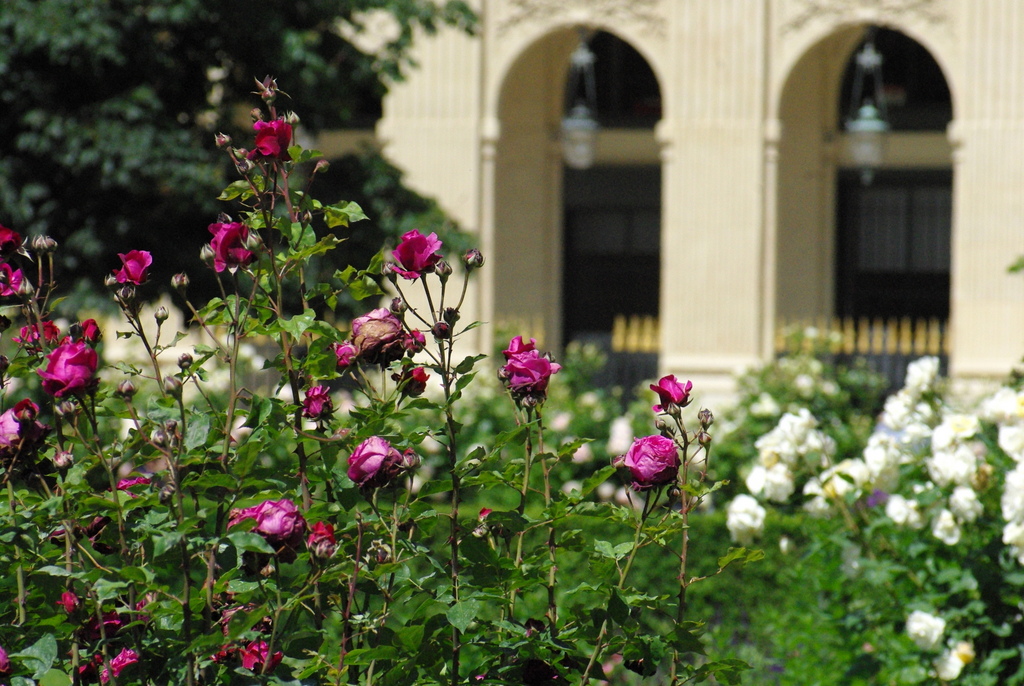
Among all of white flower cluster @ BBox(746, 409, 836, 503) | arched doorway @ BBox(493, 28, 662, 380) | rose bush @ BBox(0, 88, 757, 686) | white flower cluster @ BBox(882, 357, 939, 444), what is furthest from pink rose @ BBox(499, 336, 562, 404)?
arched doorway @ BBox(493, 28, 662, 380)

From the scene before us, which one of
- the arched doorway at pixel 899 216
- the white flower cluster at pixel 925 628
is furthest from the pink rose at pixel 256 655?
the arched doorway at pixel 899 216

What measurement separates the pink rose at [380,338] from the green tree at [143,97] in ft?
20.8

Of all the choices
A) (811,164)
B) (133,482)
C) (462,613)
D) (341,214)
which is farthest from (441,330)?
(811,164)

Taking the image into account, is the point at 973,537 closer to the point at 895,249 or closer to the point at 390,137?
the point at 390,137

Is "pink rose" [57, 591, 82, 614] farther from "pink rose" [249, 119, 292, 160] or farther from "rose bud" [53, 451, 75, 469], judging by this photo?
"pink rose" [249, 119, 292, 160]

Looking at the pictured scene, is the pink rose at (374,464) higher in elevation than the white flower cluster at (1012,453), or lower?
higher

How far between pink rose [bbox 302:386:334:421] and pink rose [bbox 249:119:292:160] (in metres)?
0.39

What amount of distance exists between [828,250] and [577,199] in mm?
3377

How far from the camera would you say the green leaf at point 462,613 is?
1.99m

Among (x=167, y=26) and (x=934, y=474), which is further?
(x=167, y=26)

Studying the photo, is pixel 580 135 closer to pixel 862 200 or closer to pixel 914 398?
pixel 862 200

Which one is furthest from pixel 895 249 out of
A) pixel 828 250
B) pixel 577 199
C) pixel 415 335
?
pixel 415 335

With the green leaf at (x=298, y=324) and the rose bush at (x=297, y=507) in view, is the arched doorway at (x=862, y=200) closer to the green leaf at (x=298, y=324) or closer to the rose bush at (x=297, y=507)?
the rose bush at (x=297, y=507)

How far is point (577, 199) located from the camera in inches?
691
